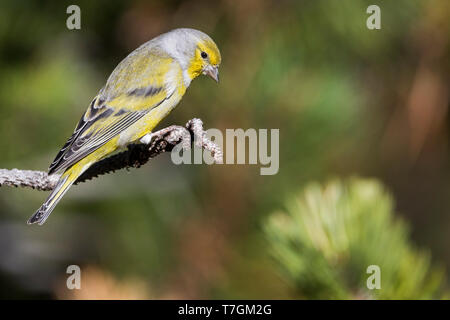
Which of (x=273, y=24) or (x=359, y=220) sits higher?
(x=273, y=24)

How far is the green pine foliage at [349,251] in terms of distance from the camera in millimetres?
2217

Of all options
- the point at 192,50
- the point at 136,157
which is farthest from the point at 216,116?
the point at 192,50

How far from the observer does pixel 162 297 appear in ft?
10.3

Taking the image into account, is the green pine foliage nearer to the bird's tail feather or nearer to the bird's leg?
the bird's tail feather

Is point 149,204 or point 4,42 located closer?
point 4,42

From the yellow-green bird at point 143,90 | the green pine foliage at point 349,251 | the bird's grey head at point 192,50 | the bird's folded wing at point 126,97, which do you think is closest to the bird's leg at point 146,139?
the yellow-green bird at point 143,90

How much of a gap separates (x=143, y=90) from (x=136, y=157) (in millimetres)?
1018

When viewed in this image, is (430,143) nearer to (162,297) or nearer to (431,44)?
(431,44)

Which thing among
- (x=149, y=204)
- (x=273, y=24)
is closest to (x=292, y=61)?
(x=273, y=24)

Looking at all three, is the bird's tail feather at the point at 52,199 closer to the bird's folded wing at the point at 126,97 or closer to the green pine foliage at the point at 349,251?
the bird's folded wing at the point at 126,97

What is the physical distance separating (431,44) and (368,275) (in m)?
1.65

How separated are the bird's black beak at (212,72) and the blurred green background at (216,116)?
0.05 meters

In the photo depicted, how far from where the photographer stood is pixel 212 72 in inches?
137
